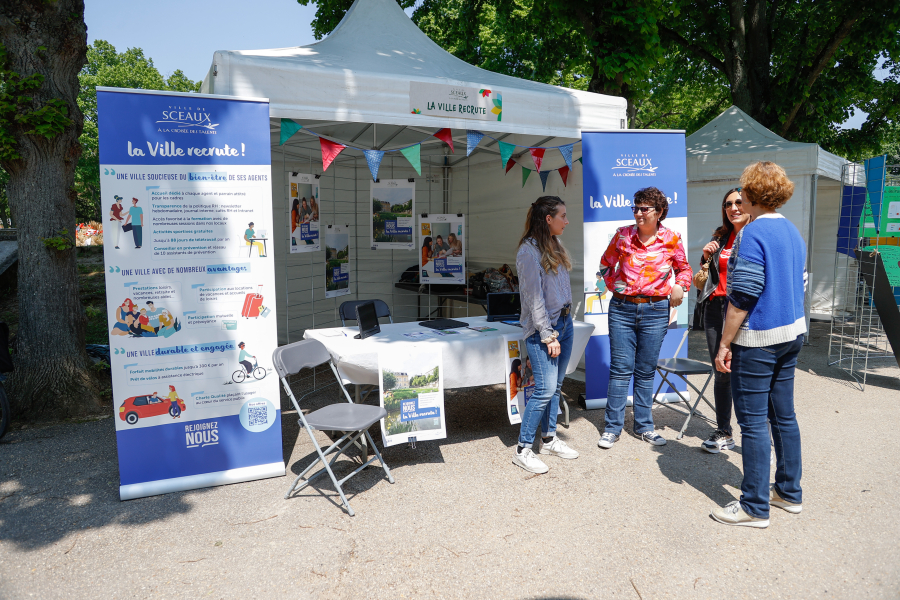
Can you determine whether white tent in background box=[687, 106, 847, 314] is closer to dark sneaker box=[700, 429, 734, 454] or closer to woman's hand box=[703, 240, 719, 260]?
woman's hand box=[703, 240, 719, 260]

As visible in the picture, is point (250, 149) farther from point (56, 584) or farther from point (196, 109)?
point (56, 584)

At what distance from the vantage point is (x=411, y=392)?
3.45m

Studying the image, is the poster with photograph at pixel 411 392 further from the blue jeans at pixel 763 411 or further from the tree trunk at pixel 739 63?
the tree trunk at pixel 739 63

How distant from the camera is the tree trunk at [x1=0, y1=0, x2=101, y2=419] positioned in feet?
13.7

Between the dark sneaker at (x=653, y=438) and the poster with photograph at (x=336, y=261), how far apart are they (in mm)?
3321

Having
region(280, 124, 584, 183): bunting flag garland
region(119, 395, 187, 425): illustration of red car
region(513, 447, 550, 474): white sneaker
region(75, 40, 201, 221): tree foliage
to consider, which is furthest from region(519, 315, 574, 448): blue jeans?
region(75, 40, 201, 221): tree foliage

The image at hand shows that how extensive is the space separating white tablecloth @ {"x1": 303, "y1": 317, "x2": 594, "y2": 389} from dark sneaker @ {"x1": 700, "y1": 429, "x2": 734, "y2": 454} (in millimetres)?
1011

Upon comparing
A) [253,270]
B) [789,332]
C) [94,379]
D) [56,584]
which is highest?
[253,270]

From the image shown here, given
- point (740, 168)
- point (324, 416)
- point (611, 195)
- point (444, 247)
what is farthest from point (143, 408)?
point (740, 168)

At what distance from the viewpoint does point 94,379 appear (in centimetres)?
468

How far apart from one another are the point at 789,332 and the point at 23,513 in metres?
3.91

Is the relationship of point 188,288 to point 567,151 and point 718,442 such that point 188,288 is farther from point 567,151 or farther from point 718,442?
point 718,442

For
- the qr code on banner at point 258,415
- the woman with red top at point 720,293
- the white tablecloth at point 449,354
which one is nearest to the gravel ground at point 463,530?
the woman with red top at point 720,293

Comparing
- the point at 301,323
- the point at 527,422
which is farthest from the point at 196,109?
the point at 301,323
